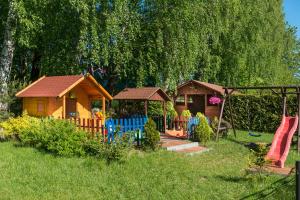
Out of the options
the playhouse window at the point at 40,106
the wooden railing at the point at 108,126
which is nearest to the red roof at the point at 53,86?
the playhouse window at the point at 40,106

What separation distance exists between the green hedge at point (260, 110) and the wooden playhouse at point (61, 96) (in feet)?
30.1

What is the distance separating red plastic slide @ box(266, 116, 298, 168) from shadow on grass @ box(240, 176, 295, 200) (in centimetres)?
197

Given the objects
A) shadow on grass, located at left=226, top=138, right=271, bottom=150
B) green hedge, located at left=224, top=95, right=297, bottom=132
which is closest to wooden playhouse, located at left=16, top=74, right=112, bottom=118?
shadow on grass, located at left=226, top=138, right=271, bottom=150

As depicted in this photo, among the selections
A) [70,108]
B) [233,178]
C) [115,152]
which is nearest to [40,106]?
[70,108]

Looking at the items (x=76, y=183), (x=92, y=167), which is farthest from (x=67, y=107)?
(x=76, y=183)

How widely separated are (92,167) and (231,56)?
748 inches

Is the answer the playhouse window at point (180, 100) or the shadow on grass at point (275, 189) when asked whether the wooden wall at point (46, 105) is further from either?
the playhouse window at point (180, 100)

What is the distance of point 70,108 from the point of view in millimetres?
17375

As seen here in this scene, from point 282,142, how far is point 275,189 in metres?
5.46

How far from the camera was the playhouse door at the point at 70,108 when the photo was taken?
17.1m

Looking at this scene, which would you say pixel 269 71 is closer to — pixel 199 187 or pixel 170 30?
pixel 170 30

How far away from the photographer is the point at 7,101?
16297 mm

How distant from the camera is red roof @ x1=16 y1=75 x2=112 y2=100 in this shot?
610 inches

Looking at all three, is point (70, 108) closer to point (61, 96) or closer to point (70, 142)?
point (61, 96)
